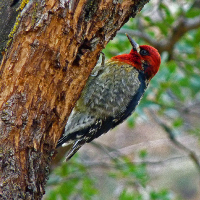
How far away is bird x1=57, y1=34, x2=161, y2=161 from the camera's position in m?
2.97

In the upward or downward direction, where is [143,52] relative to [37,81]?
downward

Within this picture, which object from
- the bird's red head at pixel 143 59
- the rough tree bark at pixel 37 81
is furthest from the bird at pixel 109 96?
the rough tree bark at pixel 37 81

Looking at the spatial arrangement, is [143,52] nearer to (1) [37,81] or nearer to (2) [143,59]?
(2) [143,59]

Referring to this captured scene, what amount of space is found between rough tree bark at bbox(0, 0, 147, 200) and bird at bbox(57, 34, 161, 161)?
0.95 m

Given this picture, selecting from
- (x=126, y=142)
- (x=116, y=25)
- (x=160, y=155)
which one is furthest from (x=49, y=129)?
(x=160, y=155)

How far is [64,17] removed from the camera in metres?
1.84

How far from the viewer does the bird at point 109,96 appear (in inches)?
117

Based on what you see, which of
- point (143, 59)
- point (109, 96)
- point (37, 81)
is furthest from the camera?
point (143, 59)

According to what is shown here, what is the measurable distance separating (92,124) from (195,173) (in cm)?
890

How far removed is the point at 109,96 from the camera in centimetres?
307

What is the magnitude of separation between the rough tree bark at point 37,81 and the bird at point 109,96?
95cm

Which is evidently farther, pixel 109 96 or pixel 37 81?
pixel 109 96

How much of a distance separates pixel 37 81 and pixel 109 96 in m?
1.31

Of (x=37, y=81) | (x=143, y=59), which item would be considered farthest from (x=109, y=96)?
(x=37, y=81)
